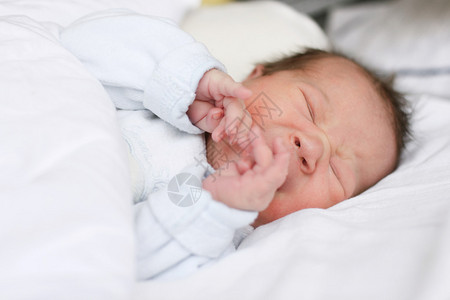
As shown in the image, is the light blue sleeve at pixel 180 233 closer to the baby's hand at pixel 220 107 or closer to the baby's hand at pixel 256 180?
the baby's hand at pixel 256 180

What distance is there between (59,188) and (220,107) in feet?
1.15

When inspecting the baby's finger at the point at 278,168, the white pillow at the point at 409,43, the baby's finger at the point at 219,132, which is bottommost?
Answer: the white pillow at the point at 409,43

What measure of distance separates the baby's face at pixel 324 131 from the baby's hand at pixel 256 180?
124mm

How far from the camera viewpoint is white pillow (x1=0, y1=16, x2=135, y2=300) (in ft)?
1.54

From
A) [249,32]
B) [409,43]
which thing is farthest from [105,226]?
[409,43]

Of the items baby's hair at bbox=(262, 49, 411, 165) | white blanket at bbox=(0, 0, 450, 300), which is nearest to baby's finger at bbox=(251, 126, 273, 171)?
white blanket at bbox=(0, 0, 450, 300)

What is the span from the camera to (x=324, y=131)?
856 mm

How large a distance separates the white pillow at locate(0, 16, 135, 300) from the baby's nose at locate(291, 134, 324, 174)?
292 millimetres

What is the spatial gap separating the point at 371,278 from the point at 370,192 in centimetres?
28

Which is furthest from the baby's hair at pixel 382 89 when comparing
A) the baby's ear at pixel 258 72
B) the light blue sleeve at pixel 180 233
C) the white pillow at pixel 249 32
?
the light blue sleeve at pixel 180 233

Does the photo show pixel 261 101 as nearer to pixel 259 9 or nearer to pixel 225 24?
pixel 225 24

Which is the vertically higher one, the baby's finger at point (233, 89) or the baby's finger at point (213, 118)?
the baby's finger at point (233, 89)

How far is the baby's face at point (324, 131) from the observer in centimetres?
79

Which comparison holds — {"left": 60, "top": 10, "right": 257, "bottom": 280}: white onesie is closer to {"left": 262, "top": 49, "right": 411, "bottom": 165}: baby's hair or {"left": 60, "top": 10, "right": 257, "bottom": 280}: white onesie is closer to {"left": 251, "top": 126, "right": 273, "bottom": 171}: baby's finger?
{"left": 251, "top": 126, "right": 273, "bottom": 171}: baby's finger
